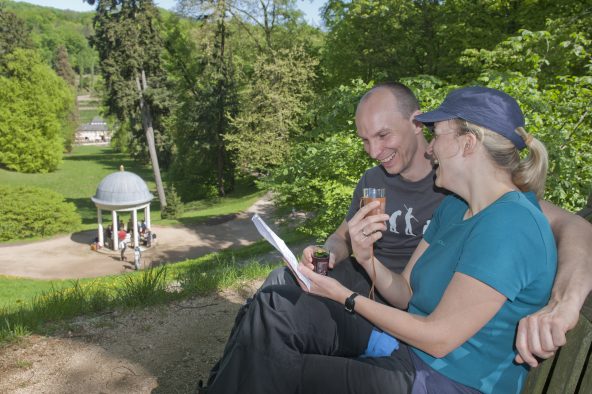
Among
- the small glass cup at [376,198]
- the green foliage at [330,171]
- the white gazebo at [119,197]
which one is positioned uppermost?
the small glass cup at [376,198]

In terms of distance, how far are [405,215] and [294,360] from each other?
1.55m

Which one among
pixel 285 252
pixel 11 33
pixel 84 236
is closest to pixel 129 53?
pixel 84 236

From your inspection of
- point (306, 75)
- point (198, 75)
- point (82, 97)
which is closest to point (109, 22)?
point (198, 75)

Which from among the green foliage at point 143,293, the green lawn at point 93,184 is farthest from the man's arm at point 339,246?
the green lawn at point 93,184

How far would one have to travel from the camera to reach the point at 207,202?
33.5 meters

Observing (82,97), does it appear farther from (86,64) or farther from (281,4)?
(281,4)

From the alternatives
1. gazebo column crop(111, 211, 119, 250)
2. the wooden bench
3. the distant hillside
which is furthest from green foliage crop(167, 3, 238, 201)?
the distant hillside

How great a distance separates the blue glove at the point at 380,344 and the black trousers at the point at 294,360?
62 mm

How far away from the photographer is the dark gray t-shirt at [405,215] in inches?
128

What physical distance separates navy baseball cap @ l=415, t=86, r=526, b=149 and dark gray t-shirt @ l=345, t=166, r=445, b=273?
4.34ft

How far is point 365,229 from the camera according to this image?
2.36 metres

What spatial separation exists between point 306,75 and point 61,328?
78.3 ft

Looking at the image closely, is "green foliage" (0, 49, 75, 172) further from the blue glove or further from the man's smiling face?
the blue glove

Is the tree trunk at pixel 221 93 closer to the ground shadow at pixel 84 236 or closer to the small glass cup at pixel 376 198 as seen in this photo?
the ground shadow at pixel 84 236
